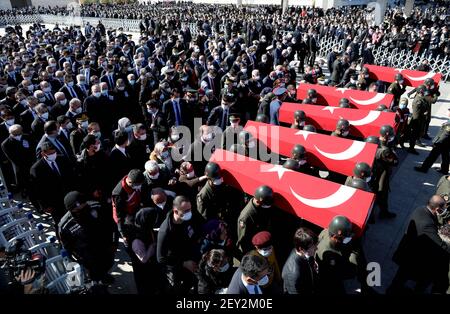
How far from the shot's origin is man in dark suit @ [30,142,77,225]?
4.37 metres

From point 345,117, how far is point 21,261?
216 inches

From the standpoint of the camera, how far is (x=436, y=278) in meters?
3.60

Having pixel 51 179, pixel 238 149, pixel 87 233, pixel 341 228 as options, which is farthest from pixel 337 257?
pixel 51 179

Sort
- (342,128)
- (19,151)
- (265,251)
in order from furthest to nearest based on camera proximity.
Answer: (342,128), (19,151), (265,251)

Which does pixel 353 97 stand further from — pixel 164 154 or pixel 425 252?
pixel 164 154

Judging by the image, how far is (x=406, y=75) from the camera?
8258 millimetres

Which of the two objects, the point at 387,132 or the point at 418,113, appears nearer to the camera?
the point at 387,132

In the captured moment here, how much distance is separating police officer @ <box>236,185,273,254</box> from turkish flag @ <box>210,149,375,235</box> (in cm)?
38

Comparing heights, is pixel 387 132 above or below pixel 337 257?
above

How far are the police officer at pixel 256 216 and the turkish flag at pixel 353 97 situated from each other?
4161 millimetres

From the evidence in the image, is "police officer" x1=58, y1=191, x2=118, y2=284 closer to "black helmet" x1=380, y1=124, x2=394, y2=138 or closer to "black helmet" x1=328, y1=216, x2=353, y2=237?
"black helmet" x1=328, y1=216, x2=353, y2=237
